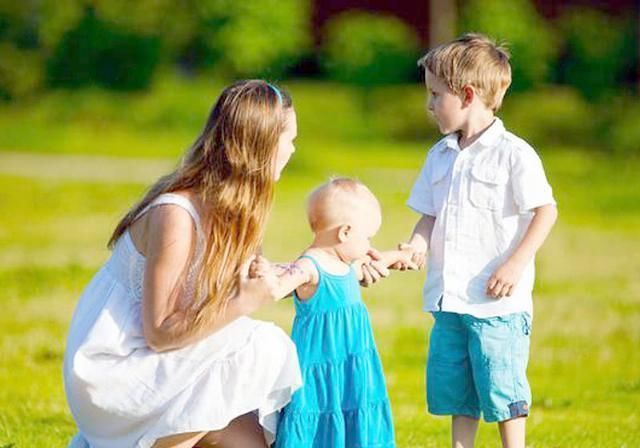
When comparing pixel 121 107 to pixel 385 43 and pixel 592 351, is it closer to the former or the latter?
pixel 385 43

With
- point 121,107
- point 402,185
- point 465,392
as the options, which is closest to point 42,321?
point 465,392

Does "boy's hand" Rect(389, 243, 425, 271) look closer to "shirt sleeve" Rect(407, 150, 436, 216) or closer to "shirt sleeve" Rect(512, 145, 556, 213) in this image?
"shirt sleeve" Rect(407, 150, 436, 216)

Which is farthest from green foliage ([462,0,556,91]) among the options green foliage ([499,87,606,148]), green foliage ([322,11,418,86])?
green foliage ([322,11,418,86])

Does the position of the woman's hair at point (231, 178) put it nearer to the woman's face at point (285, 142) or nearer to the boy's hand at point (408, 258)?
the woman's face at point (285, 142)

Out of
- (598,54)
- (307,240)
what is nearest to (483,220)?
(307,240)

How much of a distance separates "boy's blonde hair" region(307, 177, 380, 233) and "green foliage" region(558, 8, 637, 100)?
2048cm

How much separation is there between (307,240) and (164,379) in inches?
364

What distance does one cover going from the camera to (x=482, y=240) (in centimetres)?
475

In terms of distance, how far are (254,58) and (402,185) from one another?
19.1 ft

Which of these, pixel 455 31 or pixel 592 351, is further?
pixel 455 31

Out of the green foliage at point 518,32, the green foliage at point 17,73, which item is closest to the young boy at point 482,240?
the green foliage at point 518,32

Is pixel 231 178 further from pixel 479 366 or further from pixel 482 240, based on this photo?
pixel 479 366

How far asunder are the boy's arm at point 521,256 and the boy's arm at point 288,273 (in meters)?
0.76

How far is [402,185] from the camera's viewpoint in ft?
60.4
